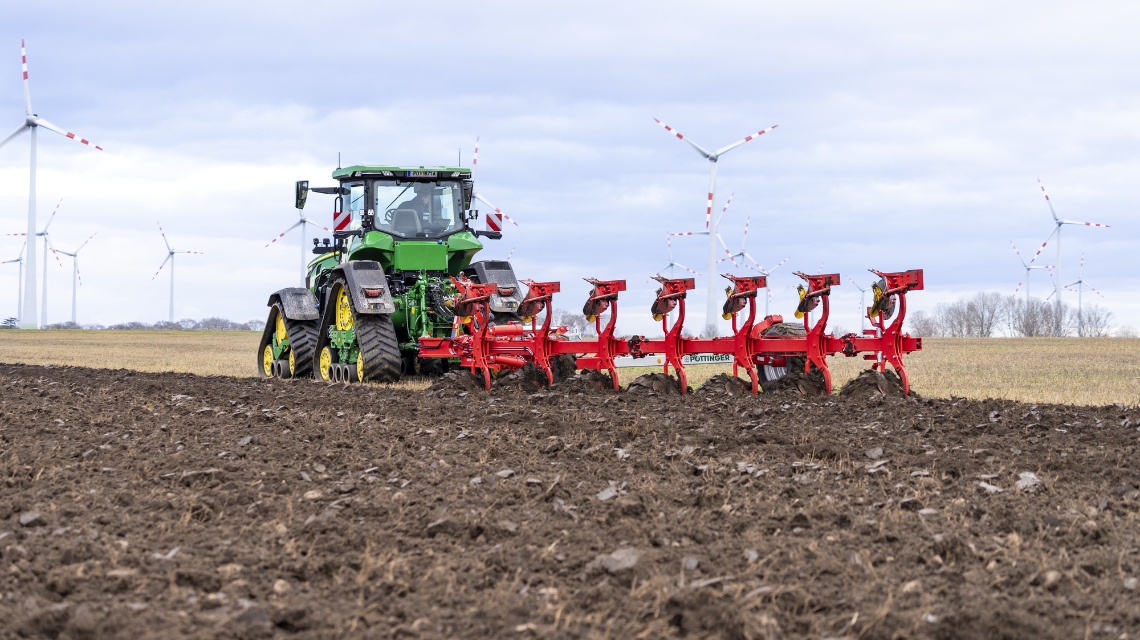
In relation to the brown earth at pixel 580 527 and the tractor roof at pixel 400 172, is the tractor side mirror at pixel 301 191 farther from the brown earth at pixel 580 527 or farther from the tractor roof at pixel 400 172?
the brown earth at pixel 580 527

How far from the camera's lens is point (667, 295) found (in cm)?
1177

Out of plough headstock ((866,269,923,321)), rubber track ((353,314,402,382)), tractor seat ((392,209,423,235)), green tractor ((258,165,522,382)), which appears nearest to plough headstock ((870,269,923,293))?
plough headstock ((866,269,923,321))

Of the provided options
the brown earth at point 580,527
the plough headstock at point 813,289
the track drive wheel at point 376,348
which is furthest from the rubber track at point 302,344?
the plough headstock at point 813,289

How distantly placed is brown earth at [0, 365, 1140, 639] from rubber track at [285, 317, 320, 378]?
6.87 m

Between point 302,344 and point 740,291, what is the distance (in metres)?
7.09

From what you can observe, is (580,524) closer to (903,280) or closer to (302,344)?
(903,280)

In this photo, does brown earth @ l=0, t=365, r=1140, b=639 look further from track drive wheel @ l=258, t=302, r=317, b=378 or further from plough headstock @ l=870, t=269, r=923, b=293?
track drive wheel @ l=258, t=302, r=317, b=378

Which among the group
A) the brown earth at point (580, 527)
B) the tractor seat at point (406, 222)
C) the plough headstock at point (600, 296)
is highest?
the tractor seat at point (406, 222)

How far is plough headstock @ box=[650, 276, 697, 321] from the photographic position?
11727mm

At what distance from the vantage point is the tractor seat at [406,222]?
599 inches

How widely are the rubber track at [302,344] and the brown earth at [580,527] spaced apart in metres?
6.87

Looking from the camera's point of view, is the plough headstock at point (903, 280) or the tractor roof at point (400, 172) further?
the tractor roof at point (400, 172)

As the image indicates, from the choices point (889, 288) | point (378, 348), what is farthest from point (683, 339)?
point (378, 348)

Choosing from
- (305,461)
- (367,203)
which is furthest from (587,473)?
(367,203)
